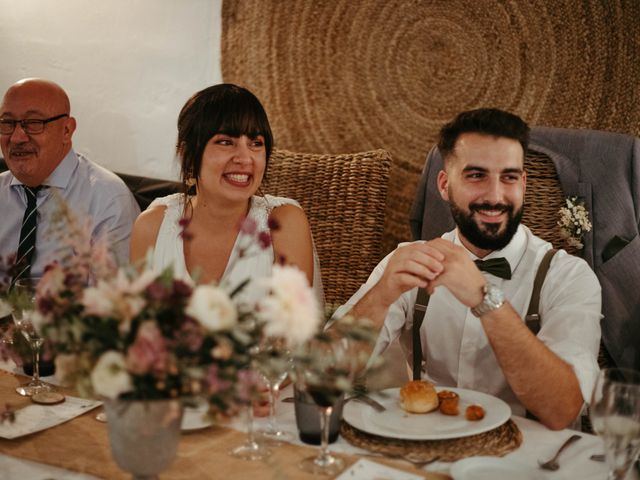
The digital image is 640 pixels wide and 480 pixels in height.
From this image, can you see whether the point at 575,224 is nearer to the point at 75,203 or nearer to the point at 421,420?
the point at 421,420

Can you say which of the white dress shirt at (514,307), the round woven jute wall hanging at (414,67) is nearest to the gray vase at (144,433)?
the white dress shirt at (514,307)

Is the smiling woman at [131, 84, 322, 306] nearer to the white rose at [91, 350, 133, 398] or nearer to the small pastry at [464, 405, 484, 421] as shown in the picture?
the small pastry at [464, 405, 484, 421]

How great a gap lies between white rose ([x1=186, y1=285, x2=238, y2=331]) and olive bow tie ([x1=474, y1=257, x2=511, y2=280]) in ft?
3.56

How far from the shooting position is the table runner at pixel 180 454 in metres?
1.19

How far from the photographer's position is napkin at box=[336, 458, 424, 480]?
3.81ft

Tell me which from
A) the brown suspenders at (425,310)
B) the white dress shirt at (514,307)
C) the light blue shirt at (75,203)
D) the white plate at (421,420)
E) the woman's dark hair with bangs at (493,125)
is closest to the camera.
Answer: the white plate at (421,420)

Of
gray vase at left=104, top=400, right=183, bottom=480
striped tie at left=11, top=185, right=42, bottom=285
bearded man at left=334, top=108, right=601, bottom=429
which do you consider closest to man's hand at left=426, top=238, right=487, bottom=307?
bearded man at left=334, top=108, right=601, bottom=429

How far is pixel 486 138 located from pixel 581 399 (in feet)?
2.36

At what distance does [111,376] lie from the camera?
92cm

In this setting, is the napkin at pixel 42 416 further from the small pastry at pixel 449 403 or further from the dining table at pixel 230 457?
the small pastry at pixel 449 403

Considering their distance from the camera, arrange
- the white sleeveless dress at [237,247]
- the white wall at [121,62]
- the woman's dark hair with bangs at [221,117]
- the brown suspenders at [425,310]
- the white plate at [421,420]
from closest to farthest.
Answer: the white plate at [421,420], the brown suspenders at [425,310], the woman's dark hair with bangs at [221,117], the white sleeveless dress at [237,247], the white wall at [121,62]

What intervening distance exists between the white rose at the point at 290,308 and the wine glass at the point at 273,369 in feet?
0.19

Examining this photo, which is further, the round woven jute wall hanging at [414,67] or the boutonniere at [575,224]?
the round woven jute wall hanging at [414,67]

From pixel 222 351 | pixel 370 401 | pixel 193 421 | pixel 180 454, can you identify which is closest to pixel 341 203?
pixel 370 401
